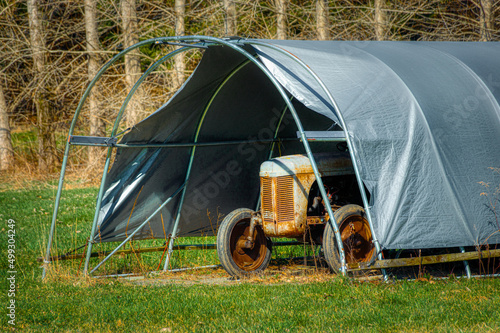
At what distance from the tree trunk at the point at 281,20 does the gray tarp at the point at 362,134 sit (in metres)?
9.50

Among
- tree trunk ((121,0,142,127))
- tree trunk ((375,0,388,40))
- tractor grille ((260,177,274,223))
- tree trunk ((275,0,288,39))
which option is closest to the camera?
tractor grille ((260,177,274,223))

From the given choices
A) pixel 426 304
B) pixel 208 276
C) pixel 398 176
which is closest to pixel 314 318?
pixel 426 304

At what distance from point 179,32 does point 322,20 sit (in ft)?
15.6

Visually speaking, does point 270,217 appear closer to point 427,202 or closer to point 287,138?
point 427,202

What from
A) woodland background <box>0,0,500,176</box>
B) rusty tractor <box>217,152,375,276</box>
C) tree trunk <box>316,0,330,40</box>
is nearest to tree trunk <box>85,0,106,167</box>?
woodland background <box>0,0,500,176</box>

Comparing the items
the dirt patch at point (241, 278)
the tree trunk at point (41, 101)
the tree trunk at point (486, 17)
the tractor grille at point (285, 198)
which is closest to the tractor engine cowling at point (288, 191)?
the tractor grille at point (285, 198)

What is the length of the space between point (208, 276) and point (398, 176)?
305 cm

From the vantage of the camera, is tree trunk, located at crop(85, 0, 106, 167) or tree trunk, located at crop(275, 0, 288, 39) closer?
tree trunk, located at crop(275, 0, 288, 39)

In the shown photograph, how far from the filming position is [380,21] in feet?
59.5

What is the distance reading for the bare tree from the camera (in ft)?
58.6

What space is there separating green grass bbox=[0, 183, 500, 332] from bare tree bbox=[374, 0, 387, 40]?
12272 millimetres

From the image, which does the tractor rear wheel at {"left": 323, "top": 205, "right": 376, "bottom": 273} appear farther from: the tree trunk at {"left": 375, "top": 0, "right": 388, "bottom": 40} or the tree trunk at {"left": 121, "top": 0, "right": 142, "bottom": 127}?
the tree trunk at {"left": 121, "top": 0, "right": 142, "bottom": 127}

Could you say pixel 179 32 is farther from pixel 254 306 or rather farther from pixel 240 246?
pixel 254 306

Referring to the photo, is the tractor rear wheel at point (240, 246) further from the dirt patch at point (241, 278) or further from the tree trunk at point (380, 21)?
the tree trunk at point (380, 21)
